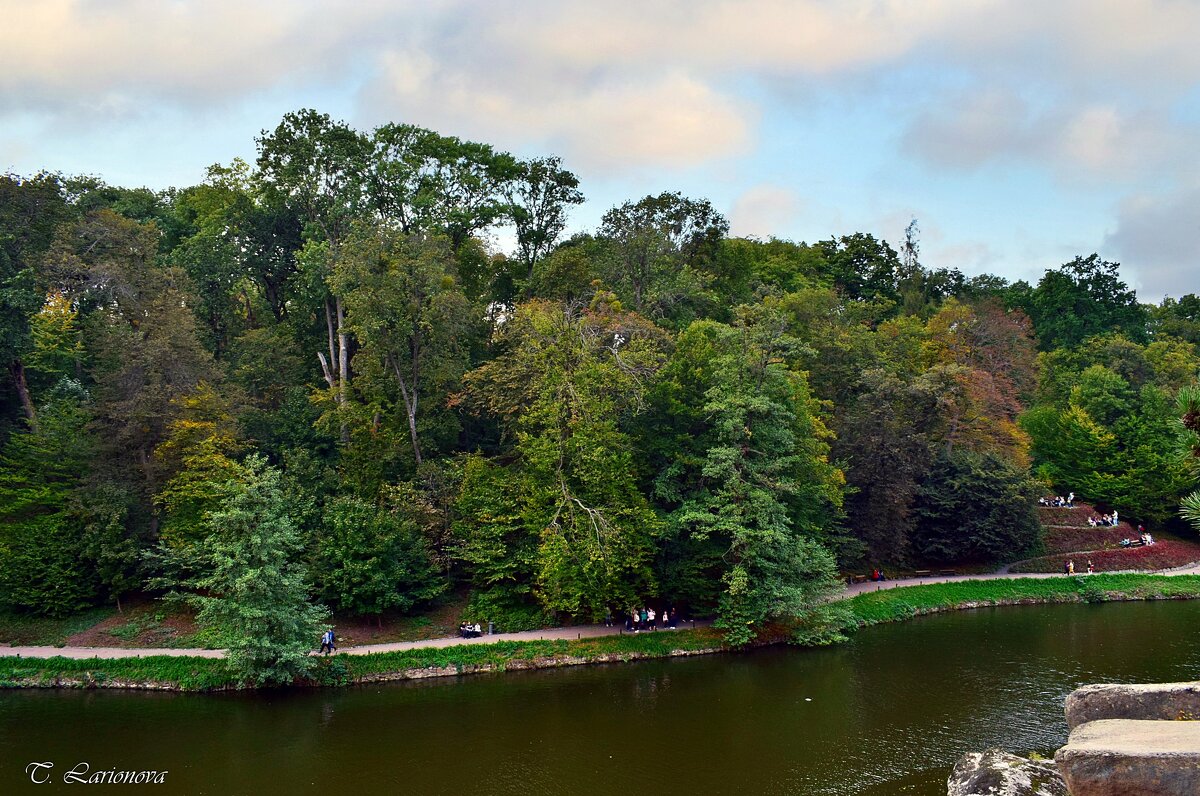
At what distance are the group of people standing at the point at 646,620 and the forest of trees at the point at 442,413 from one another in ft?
2.65

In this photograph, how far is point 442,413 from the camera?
3688 centimetres

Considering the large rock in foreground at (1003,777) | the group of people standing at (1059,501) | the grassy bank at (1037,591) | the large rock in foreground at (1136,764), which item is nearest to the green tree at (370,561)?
the grassy bank at (1037,591)

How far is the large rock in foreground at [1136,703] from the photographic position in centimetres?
1508

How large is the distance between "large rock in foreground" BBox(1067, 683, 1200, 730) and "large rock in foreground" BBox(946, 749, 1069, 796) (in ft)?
4.00

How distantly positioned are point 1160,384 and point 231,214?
60206mm

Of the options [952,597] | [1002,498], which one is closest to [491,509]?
[952,597]

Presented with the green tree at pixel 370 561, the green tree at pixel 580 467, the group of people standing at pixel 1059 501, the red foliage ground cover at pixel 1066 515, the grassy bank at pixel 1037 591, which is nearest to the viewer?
the green tree at pixel 580 467

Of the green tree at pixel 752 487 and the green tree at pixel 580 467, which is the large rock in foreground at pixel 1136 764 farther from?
the green tree at pixel 580 467

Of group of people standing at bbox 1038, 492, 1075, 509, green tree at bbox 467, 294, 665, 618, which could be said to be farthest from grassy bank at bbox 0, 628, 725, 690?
group of people standing at bbox 1038, 492, 1075, 509

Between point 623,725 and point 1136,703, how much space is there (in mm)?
12322

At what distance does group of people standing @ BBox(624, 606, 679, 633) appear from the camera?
1224 inches

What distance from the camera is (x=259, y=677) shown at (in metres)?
25.0

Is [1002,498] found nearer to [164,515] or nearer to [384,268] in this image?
[384,268]

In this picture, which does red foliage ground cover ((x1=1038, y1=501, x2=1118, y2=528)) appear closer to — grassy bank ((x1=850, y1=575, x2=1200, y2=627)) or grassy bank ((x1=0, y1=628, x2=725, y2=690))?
grassy bank ((x1=850, y1=575, x2=1200, y2=627))
